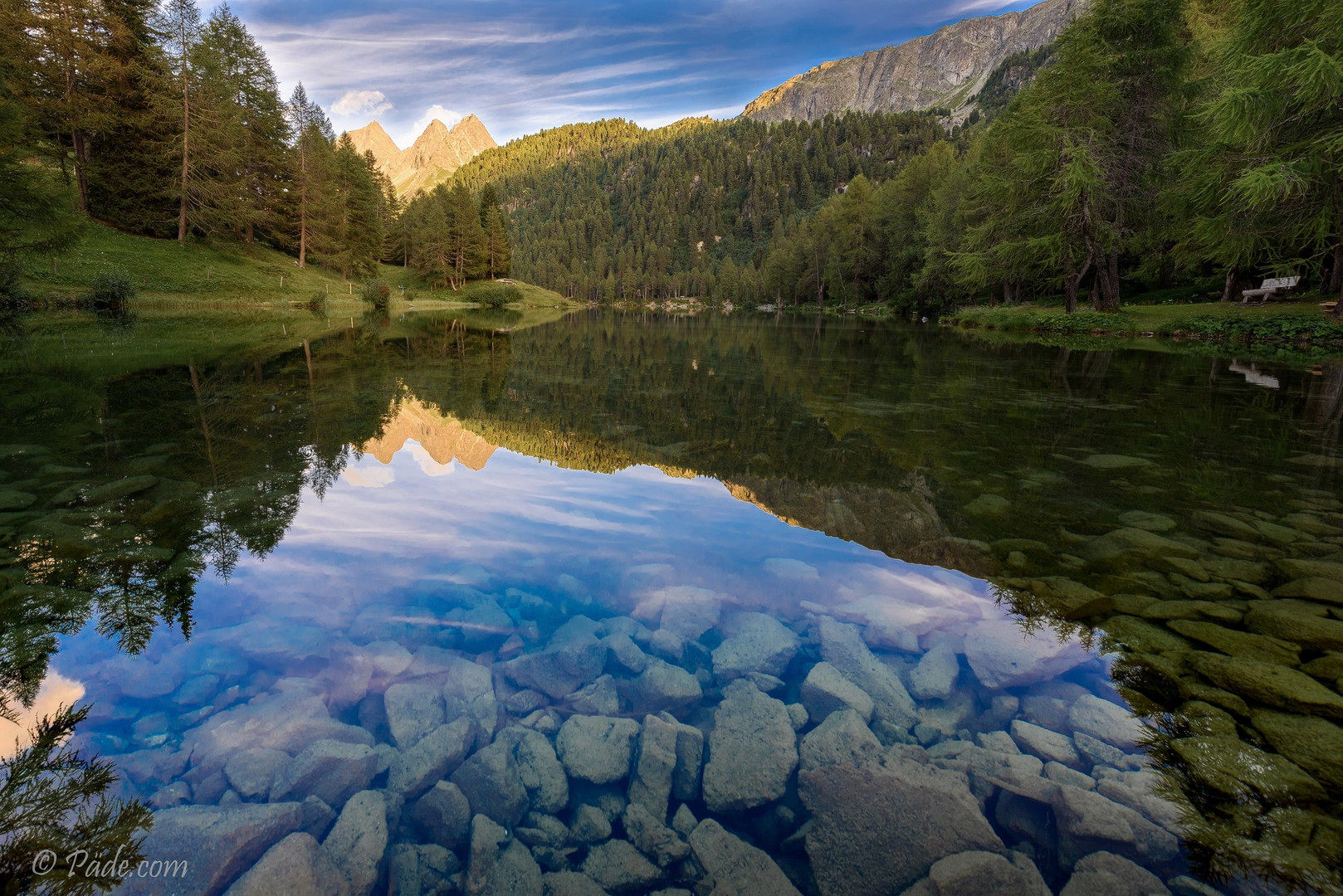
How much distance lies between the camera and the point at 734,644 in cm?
434

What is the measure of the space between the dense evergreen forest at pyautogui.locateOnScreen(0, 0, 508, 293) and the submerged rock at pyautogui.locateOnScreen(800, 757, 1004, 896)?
109ft

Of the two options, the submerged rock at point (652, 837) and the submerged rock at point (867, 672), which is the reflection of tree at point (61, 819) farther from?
the submerged rock at point (867, 672)

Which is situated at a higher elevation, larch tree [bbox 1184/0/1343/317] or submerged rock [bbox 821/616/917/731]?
larch tree [bbox 1184/0/1343/317]

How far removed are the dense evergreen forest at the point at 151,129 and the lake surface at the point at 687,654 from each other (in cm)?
2775

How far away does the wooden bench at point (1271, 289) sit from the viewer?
94.3 feet

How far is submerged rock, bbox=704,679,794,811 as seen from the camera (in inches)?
120

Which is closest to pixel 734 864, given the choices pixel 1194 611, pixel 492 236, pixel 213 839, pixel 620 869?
pixel 620 869

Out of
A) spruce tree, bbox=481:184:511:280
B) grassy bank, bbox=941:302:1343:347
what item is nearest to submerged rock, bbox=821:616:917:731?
grassy bank, bbox=941:302:1343:347

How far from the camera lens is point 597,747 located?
3.32m

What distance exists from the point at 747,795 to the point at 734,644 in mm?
1349

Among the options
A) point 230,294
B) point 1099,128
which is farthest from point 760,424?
point 230,294

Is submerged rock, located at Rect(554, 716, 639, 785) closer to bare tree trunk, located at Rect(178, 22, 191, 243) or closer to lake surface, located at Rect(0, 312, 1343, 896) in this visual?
lake surface, located at Rect(0, 312, 1343, 896)

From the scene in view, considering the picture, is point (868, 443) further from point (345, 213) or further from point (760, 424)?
point (345, 213)

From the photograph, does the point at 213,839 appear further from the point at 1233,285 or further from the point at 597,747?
the point at 1233,285
